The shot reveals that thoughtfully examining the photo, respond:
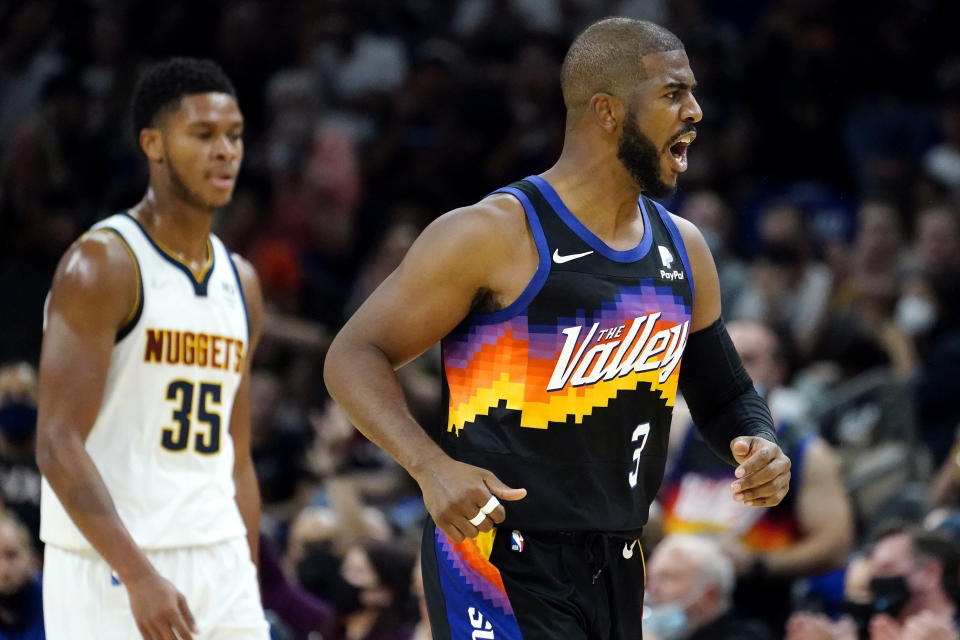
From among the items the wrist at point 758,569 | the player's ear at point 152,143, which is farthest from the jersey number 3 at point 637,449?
the wrist at point 758,569

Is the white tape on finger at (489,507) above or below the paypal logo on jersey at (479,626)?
above

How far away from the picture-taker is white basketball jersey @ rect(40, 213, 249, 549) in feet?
14.9

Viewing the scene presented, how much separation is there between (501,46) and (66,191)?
12.8 ft

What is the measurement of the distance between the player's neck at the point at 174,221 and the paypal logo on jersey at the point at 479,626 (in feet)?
6.06

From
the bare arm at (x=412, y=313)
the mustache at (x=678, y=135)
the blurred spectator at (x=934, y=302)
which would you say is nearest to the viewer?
the bare arm at (x=412, y=313)

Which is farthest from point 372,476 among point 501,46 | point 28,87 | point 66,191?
point 28,87

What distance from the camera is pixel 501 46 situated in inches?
488

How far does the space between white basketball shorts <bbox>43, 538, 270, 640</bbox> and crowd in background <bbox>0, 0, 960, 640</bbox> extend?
1856 millimetres

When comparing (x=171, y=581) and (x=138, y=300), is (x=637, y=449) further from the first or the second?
(x=138, y=300)

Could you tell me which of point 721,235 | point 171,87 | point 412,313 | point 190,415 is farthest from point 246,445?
point 721,235

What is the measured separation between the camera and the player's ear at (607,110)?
12.4ft

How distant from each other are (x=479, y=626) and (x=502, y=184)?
791cm

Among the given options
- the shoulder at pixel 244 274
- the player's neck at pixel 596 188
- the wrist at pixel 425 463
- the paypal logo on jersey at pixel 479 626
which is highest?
the player's neck at pixel 596 188

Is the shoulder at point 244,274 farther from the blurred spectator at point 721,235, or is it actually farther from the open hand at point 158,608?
the blurred spectator at point 721,235
